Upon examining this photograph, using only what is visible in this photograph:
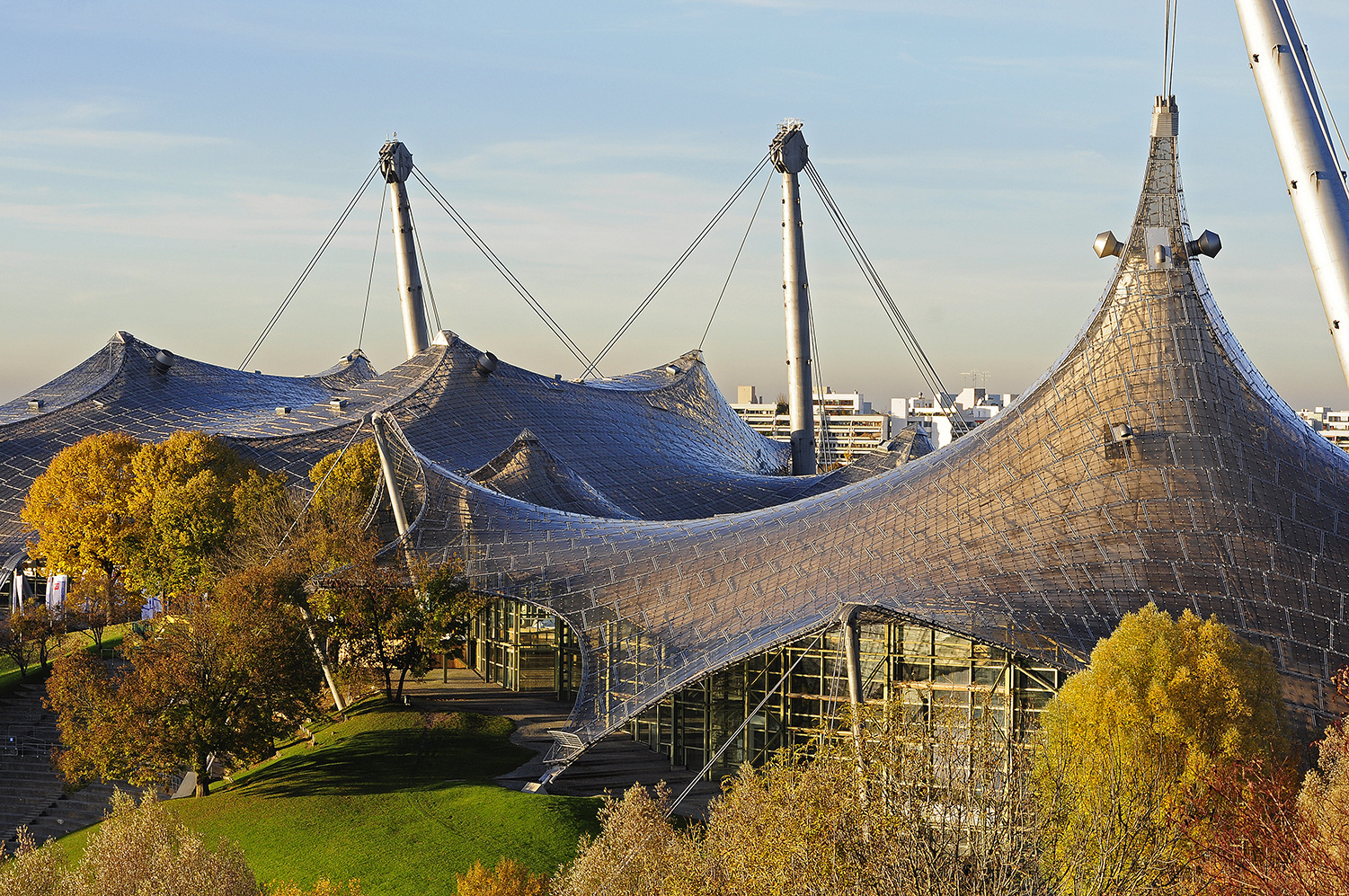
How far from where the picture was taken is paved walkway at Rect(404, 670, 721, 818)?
105 ft

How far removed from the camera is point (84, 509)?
5003 cm

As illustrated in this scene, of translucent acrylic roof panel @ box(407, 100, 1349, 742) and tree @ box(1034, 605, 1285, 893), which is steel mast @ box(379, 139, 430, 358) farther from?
tree @ box(1034, 605, 1285, 893)

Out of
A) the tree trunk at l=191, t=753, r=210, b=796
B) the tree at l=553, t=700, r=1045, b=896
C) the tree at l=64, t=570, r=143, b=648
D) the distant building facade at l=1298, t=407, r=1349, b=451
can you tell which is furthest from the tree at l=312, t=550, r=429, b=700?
the distant building facade at l=1298, t=407, r=1349, b=451

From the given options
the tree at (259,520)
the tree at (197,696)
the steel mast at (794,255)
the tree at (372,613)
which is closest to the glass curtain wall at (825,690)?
the tree at (372,613)

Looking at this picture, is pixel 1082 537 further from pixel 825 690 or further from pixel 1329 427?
pixel 1329 427

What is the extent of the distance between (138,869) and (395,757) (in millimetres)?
13780

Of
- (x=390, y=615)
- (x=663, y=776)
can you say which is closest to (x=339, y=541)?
(x=390, y=615)

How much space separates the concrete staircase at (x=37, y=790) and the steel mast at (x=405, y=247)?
1572 inches

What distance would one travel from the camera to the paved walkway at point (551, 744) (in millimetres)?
31891

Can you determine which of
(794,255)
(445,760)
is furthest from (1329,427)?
(445,760)

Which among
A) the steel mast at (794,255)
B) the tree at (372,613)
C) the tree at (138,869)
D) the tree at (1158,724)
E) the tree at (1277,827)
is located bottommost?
the tree at (138,869)

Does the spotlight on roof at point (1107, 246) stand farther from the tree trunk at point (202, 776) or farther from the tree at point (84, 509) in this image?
the tree at point (84, 509)

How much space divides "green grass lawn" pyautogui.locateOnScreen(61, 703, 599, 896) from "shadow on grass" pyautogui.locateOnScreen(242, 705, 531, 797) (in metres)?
0.04

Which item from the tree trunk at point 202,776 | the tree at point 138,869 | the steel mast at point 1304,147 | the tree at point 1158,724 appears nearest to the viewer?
the tree at point 1158,724
